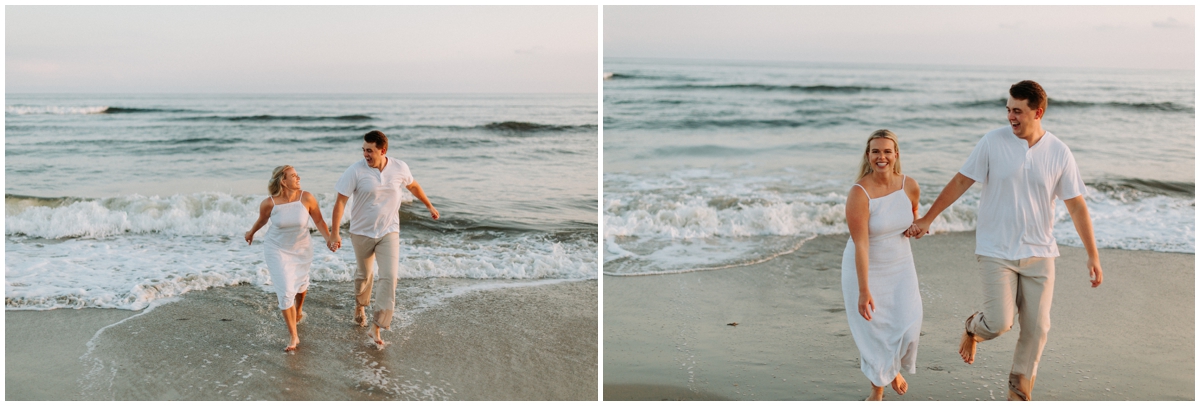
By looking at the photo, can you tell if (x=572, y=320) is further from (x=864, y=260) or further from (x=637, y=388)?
(x=864, y=260)

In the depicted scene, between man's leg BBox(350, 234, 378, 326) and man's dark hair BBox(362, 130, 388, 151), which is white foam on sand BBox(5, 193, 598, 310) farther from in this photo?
man's dark hair BBox(362, 130, 388, 151)

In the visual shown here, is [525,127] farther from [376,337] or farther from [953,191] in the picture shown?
[953,191]

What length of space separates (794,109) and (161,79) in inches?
477

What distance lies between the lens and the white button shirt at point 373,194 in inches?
171

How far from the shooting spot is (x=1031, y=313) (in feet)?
10.9

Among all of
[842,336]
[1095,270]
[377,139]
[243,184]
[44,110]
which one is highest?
[377,139]

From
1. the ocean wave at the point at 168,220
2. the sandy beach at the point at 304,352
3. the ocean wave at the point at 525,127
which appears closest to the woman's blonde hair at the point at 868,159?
the sandy beach at the point at 304,352

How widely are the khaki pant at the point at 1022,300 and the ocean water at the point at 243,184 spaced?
10.9 feet

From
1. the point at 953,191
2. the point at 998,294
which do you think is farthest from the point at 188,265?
the point at 998,294

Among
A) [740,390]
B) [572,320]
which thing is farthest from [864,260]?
[572,320]

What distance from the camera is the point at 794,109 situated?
16.5 metres

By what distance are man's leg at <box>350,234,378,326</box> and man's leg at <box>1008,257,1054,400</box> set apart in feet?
10.8

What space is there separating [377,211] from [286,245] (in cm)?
55

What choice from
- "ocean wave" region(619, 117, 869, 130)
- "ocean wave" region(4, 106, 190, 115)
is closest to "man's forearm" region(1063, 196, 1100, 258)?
"ocean wave" region(619, 117, 869, 130)
